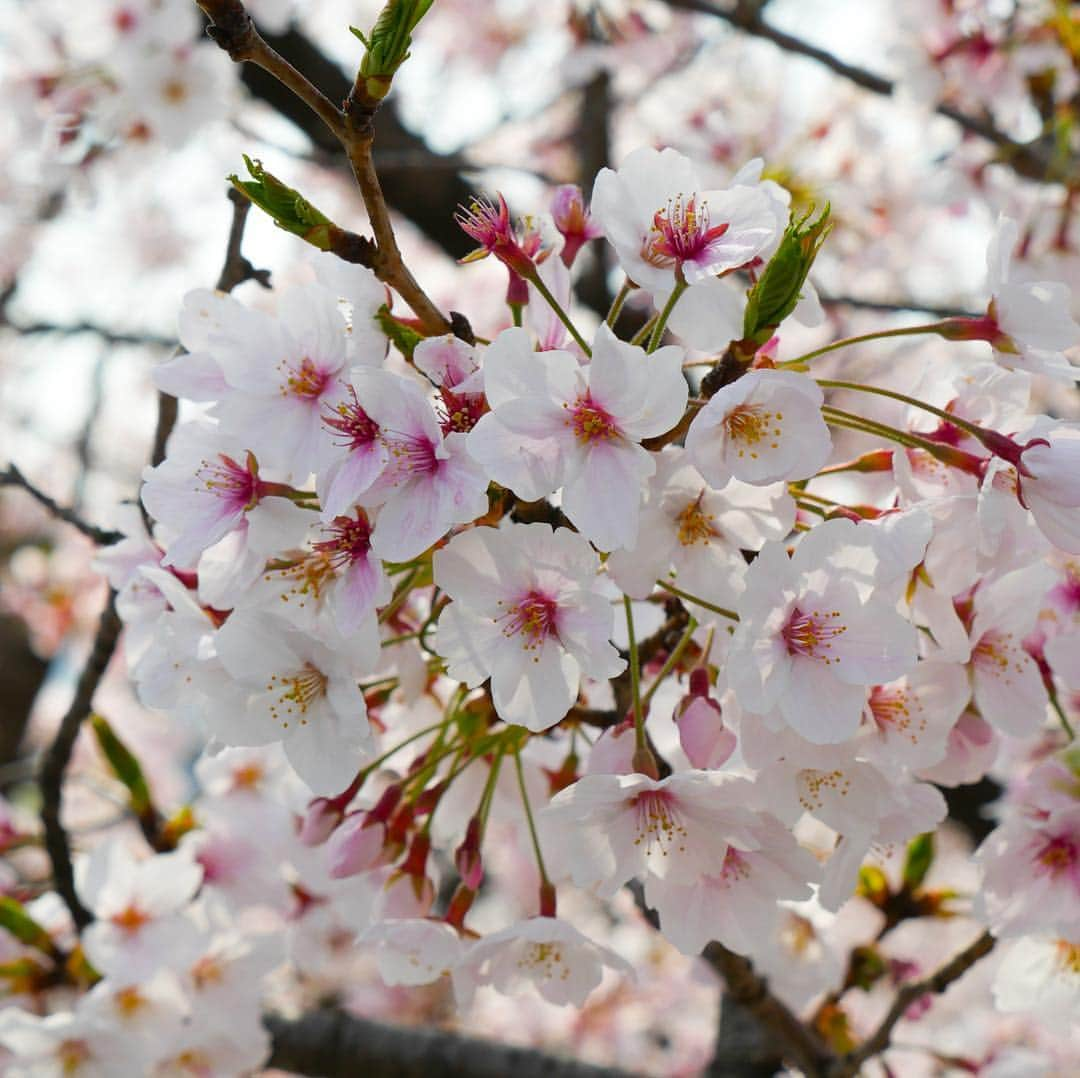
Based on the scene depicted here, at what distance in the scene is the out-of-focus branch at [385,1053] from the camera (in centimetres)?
214

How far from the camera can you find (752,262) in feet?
3.79

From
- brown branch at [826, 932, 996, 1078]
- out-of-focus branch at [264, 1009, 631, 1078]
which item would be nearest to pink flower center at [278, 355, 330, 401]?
brown branch at [826, 932, 996, 1078]

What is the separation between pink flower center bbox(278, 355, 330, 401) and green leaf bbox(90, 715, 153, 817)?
0.95 m

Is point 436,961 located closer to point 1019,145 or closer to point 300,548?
point 300,548

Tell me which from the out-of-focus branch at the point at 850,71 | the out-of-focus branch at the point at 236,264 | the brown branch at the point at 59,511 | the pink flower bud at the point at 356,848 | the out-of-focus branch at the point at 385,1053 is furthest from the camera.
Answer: the out-of-focus branch at the point at 850,71

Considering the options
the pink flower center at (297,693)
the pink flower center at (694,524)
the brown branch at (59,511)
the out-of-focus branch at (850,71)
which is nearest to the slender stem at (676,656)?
the pink flower center at (694,524)

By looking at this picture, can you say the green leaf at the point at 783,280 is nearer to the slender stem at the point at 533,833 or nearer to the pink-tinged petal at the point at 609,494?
the pink-tinged petal at the point at 609,494

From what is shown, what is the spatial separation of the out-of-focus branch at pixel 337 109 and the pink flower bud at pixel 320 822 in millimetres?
657

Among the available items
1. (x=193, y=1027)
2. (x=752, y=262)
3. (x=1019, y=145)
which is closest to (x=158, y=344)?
(x=193, y=1027)

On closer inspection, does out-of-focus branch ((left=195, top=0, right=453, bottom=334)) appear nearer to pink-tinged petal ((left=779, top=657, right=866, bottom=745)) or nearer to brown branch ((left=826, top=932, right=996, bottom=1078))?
pink-tinged petal ((left=779, top=657, right=866, bottom=745))

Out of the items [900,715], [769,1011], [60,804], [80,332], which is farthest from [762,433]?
[80,332]

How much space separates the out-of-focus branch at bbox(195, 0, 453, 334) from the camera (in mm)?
955

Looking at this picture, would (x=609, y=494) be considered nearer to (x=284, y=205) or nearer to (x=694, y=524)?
(x=694, y=524)

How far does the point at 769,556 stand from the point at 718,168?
3.61 m
